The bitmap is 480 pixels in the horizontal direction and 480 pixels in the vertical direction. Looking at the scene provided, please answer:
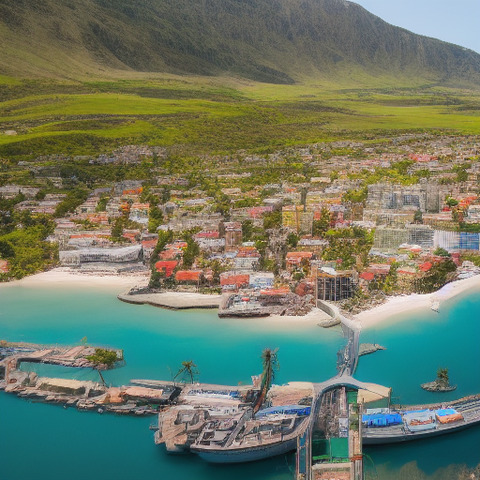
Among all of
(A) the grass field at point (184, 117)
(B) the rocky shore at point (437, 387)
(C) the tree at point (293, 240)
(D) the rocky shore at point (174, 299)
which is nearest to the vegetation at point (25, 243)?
(D) the rocky shore at point (174, 299)

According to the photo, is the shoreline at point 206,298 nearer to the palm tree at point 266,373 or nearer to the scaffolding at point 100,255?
the scaffolding at point 100,255

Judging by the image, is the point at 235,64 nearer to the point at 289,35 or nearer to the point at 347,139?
the point at 289,35

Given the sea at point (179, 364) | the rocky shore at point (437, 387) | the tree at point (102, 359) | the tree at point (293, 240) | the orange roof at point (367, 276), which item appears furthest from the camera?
the tree at point (293, 240)

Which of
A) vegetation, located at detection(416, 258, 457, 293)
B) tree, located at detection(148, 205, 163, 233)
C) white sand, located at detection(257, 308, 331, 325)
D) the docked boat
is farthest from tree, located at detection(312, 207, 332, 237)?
the docked boat

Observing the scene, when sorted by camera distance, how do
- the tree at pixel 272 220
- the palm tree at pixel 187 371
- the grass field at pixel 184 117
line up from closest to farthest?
the palm tree at pixel 187 371 → the tree at pixel 272 220 → the grass field at pixel 184 117

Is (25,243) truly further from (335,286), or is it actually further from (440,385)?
(440,385)

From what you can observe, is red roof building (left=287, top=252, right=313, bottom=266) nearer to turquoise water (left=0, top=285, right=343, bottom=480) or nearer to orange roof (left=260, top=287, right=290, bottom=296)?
orange roof (left=260, top=287, right=290, bottom=296)
